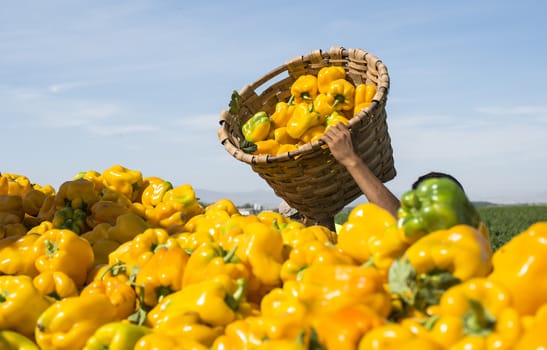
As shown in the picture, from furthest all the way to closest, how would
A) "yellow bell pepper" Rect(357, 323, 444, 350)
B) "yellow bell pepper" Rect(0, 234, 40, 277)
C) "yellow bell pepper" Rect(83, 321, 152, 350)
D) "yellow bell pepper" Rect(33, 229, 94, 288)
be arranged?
1. "yellow bell pepper" Rect(0, 234, 40, 277)
2. "yellow bell pepper" Rect(33, 229, 94, 288)
3. "yellow bell pepper" Rect(83, 321, 152, 350)
4. "yellow bell pepper" Rect(357, 323, 444, 350)

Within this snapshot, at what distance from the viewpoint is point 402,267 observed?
2799 mm

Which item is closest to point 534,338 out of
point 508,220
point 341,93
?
point 341,93

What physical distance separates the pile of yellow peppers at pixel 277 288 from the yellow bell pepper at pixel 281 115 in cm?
186

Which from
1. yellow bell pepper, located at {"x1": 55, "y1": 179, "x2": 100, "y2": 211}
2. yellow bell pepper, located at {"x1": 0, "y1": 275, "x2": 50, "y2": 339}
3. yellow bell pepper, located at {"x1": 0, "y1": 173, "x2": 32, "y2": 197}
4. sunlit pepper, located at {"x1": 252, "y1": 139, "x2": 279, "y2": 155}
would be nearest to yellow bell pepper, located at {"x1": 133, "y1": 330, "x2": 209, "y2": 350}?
yellow bell pepper, located at {"x1": 0, "y1": 275, "x2": 50, "y2": 339}

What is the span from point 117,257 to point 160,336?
109cm

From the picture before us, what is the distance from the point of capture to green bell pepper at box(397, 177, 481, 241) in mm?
3000

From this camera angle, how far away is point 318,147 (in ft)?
17.5

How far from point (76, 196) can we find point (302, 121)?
196cm

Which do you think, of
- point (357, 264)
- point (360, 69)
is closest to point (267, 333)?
point (357, 264)

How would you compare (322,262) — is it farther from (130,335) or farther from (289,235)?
(130,335)

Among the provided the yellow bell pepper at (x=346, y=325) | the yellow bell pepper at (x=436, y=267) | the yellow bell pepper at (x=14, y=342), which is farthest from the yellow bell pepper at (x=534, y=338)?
the yellow bell pepper at (x=14, y=342)

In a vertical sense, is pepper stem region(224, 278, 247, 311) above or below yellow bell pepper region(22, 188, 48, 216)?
above

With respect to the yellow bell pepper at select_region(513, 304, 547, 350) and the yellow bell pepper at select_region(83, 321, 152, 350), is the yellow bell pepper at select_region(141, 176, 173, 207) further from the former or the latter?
the yellow bell pepper at select_region(513, 304, 547, 350)

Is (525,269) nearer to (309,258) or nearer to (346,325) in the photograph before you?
(346,325)
